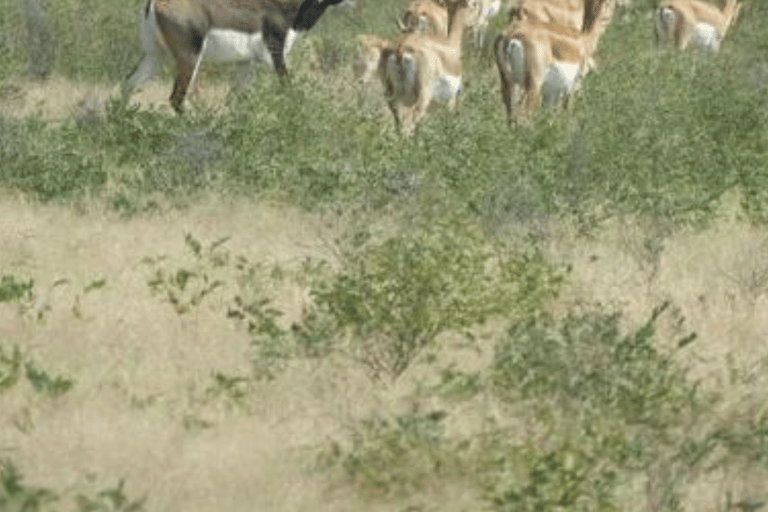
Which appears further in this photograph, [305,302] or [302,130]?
[302,130]

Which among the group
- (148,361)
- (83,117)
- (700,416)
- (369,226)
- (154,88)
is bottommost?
(154,88)

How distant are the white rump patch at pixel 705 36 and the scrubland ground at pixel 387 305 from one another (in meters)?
6.67

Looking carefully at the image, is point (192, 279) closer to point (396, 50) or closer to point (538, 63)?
point (396, 50)

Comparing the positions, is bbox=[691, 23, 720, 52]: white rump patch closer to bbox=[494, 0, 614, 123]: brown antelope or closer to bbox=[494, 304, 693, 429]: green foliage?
bbox=[494, 0, 614, 123]: brown antelope

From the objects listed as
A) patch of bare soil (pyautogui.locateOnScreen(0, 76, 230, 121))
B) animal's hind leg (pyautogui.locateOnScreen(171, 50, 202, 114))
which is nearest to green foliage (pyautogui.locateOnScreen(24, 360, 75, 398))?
patch of bare soil (pyautogui.locateOnScreen(0, 76, 230, 121))

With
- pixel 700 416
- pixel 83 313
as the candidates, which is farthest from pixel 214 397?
pixel 700 416

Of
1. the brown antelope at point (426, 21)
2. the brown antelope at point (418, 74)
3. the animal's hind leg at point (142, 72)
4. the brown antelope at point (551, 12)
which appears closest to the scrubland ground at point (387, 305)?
the brown antelope at point (418, 74)

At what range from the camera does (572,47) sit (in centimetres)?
1553

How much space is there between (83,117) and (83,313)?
5.23 m

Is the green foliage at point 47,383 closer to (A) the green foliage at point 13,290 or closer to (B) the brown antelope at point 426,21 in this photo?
(A) the green foliage at point 13,290

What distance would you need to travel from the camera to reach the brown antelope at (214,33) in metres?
15.6

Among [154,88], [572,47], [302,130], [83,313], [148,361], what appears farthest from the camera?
[154,88]

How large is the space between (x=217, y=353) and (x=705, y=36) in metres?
14.6

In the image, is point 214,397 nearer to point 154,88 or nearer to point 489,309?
point 489,309
